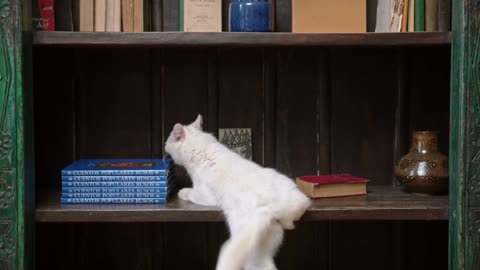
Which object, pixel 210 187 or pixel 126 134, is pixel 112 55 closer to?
pixel 126 134

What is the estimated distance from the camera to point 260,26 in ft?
5.15

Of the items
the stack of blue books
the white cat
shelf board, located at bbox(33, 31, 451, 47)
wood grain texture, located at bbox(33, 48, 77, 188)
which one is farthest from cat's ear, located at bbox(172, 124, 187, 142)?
wood grain texture, located at bbox(33, 48, 77, 188)

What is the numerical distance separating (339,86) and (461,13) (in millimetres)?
454

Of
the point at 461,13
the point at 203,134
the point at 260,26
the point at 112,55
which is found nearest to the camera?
the point at 461,13

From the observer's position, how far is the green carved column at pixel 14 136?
4.73ft

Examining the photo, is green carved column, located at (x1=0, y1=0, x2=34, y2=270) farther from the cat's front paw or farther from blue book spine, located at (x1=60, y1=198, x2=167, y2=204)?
the cat's front paw

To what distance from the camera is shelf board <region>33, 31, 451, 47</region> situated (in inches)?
59.3

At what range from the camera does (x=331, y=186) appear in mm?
1646

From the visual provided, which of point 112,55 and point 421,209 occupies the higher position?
point 112,55

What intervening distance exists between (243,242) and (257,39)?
18.0 inches

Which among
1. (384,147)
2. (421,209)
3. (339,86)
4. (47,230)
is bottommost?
(47,230)

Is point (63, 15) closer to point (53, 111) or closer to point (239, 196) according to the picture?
point (53, 111)

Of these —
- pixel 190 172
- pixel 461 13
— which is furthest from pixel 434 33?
pixel 190 172

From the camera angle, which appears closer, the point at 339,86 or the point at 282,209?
the point at 282,209
